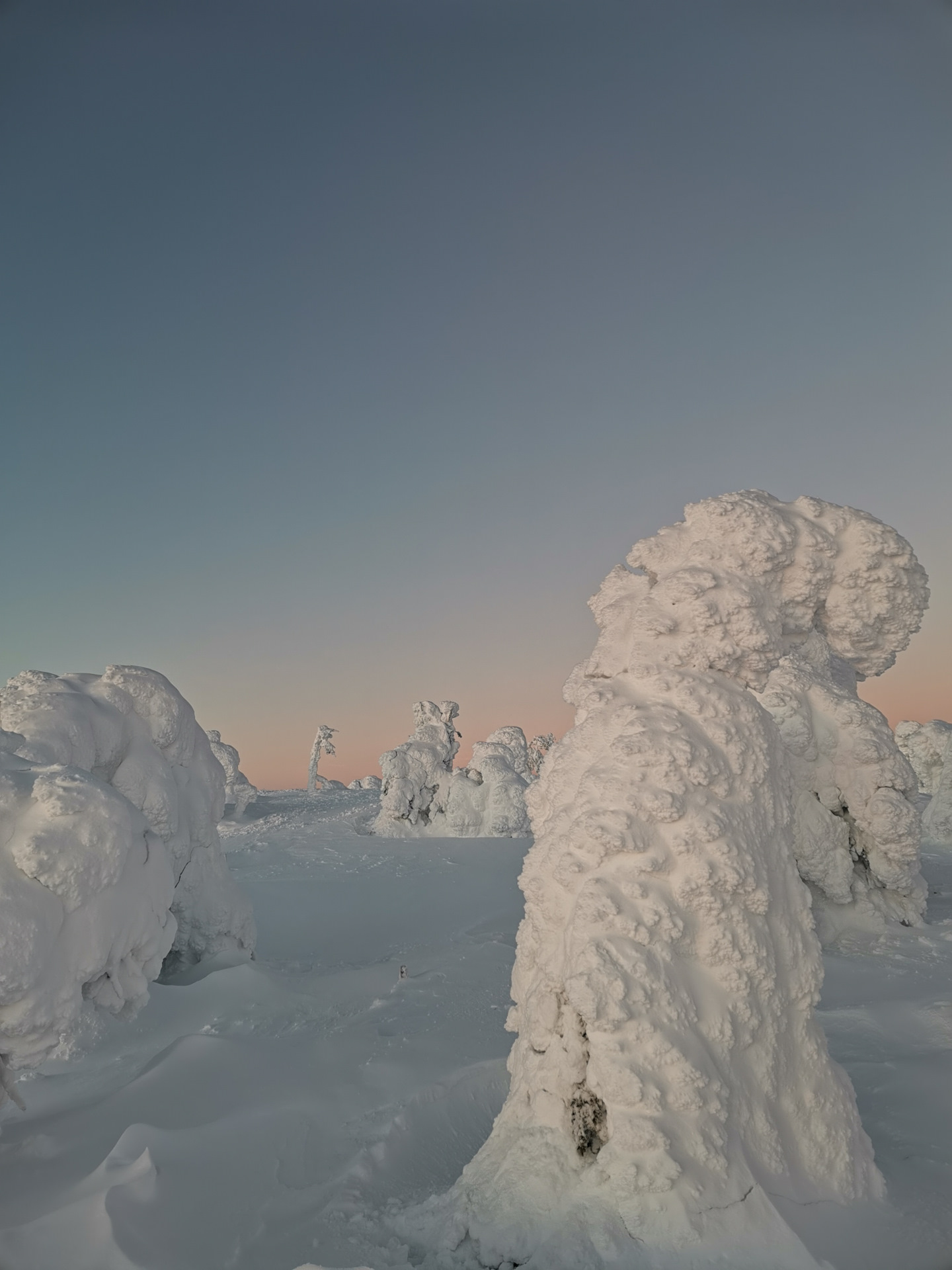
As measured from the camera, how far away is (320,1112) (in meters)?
4.20

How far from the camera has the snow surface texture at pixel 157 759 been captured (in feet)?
19.1

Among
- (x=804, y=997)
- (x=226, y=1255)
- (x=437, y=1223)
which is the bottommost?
(x=226, y=1255)

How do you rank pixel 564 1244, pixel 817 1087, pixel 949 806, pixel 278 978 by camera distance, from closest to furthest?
pixel 564 1244, pixel 817 1087, pixel 278 978, pixel 949 806

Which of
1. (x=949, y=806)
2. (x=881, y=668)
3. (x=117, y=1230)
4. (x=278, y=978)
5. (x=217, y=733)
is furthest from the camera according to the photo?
(x=217, y=733)

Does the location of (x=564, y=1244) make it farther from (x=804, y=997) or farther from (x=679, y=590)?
(x=679, y=590)

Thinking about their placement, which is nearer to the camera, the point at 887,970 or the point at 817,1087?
the point at 817,1087

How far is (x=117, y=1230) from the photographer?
115 inches

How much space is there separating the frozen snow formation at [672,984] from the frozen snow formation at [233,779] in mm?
20669

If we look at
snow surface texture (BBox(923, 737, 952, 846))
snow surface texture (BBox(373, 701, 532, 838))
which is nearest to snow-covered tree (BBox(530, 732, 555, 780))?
snow surface texture (BBox(373, 701, 532, 838))

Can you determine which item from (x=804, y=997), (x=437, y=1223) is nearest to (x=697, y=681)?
(x=804, y=997)

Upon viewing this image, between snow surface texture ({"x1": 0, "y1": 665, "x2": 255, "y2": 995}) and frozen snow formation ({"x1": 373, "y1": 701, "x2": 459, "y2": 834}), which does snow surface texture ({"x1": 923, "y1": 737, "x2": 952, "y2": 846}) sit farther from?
snow surface texture ({"x1": 0, "y1": 665, "x2": 255, "y2": 995})

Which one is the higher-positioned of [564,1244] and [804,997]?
[804,997]

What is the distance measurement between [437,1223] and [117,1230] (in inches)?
48.5

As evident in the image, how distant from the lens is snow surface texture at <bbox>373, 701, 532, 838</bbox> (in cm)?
1916
